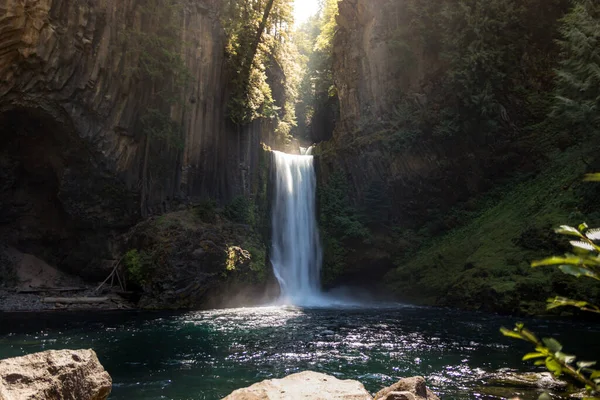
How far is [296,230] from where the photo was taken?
30.2 m

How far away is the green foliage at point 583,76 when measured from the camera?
62.4 ft

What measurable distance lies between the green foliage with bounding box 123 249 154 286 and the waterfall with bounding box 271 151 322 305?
26.2 ft

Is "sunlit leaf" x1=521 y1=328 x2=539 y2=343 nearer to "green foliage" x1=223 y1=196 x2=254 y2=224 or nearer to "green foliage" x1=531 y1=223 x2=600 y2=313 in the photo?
"green foliage" x1=531 y1=223 x2=600 y2=313

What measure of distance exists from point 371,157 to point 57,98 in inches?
731

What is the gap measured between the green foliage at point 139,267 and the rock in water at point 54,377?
→ 17.0 m

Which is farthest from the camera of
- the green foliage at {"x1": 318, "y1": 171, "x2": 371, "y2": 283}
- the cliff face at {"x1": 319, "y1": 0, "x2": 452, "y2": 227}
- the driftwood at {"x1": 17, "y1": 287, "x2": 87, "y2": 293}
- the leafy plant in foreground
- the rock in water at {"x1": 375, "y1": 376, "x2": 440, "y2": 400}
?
the cliff face at {"x1": 319, "y1": 0, "x2": 452, "y2": 227}

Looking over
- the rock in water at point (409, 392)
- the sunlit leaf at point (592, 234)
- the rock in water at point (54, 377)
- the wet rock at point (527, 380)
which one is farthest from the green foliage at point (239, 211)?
the sunlit leaf at point (592, 234)

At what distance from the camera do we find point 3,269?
75.4 ft

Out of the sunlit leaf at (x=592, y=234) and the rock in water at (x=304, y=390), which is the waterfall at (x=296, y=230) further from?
the sunlit leaf at (x=592, y=234)

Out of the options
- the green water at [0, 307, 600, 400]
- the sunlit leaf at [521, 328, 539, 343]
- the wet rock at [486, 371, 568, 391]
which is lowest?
the wet rock at [486, 371, 568, 391]

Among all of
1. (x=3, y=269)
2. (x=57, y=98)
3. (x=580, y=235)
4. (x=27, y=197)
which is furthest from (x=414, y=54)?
(x=580, y=235)

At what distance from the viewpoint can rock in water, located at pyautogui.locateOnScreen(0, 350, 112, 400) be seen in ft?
16.8

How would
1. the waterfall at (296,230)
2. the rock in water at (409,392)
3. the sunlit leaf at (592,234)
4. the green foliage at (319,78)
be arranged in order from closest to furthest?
1. the sunlit leaf at (592,234)
2. the rock in water at (409,392)
3. the waterfall at (296,230)
4. the green foliage at (319,78)

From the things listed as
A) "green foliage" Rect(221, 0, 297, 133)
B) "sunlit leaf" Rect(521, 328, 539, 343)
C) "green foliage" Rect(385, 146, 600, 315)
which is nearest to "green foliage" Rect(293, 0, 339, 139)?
"green foliage" Rect(221, 0, 297, 133)
